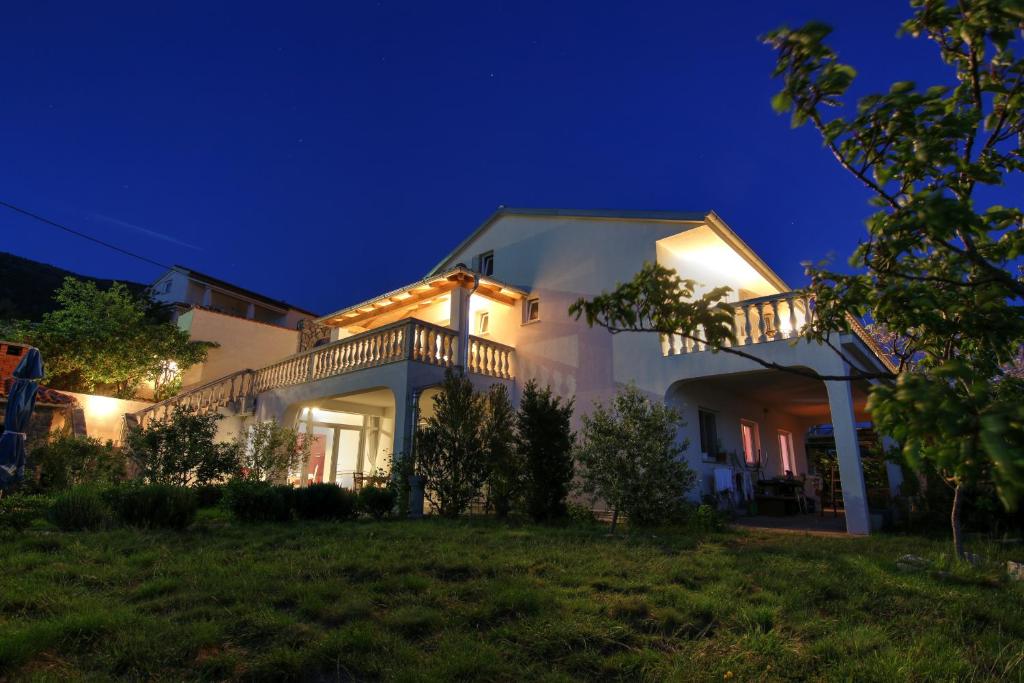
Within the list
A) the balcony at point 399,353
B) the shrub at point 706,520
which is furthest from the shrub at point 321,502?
the shrub at point 706,520

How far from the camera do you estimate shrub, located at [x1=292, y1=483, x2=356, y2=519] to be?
9.15 metres

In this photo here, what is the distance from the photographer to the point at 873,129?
7.34 feet

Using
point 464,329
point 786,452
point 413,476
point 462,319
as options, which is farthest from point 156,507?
point 786,452

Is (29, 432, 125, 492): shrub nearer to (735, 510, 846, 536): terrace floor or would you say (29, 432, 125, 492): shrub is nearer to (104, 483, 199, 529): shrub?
(104, 483, 199, 529): shrub

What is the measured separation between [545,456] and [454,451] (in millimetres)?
1925

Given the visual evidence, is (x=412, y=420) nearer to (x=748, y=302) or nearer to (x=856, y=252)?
(x=748, y=302)

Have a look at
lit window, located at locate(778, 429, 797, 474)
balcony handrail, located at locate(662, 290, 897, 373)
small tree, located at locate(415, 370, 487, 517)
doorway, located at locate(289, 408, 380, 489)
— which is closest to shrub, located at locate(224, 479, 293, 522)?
small tree, located at locate(415, 370, 487, 517)

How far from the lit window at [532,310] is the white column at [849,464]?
7757mm

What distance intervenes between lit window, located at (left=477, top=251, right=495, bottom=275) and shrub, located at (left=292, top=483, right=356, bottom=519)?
9706 millimetres

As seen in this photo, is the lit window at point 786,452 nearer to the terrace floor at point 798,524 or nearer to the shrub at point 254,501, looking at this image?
the terrace floor at point 798,524

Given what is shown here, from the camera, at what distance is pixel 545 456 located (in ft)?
31.4

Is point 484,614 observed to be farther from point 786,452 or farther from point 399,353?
point 786,452

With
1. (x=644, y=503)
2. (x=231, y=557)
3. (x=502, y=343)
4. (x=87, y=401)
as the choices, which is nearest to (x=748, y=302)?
(x=644, y=503)

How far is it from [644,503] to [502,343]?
7.44m
